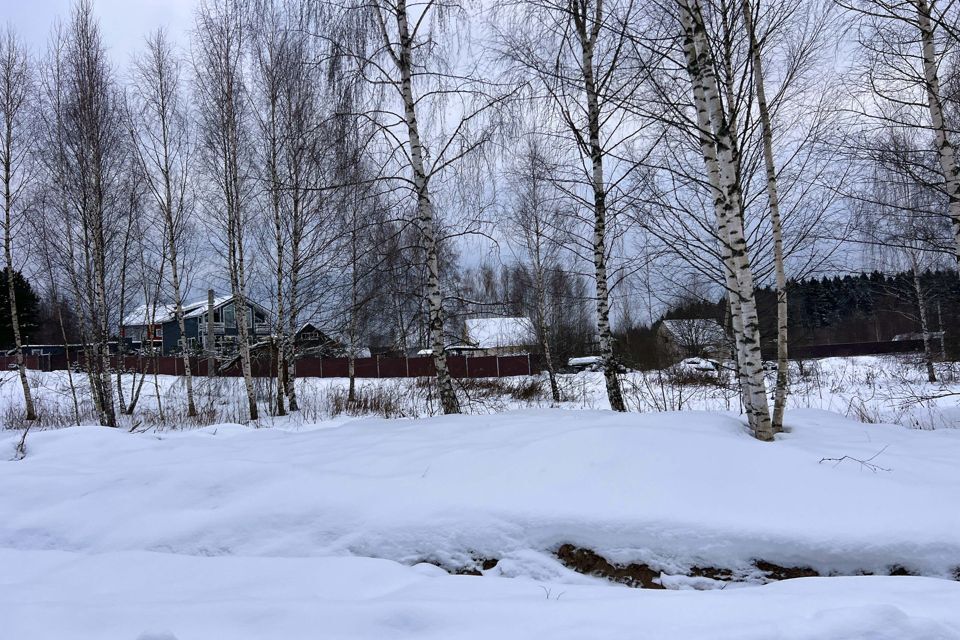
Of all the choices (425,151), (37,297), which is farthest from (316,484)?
(37,297)

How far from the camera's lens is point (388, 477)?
11.8 feet

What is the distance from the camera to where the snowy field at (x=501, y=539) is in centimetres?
189

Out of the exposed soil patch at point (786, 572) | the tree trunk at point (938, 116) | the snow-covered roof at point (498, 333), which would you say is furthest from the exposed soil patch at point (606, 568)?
the snow-covered roof at point (498, 333)

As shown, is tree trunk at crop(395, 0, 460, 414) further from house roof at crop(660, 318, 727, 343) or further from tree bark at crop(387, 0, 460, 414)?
house roof at crop(660, 318, 727, 343)

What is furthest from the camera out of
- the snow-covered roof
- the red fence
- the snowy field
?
the snow-covered roof

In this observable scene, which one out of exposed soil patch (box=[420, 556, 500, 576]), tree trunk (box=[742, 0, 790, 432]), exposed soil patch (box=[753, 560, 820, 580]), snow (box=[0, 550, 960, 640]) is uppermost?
tree trunk (box=[742, 0, 790, 432])

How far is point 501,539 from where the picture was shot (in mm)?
2818

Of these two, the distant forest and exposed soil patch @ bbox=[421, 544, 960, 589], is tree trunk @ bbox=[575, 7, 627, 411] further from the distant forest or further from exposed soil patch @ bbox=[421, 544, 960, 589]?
the distant forest

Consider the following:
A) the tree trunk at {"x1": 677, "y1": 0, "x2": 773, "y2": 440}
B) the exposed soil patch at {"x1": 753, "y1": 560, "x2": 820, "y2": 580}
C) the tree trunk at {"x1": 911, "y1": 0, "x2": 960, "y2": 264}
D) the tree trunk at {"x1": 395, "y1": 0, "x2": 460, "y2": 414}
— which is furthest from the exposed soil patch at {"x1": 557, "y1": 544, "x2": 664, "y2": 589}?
the tree trunk at {"x1": 911, "y1": 0, "x2": 960, "y2": 264}

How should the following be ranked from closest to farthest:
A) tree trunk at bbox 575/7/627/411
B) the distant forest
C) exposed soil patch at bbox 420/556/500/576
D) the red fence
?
exposed soil patch at bbox 420/556/500/576 → tree trunk at bbox 575/7/627/411 → the distant forest → the red fence

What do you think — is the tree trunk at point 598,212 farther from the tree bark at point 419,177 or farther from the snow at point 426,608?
the snow at point 426,608

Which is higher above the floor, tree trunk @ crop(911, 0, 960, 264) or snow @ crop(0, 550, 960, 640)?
tree trunk @ crop(911, 0, 960, 264)

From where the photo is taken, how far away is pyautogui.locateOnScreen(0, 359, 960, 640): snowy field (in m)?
1.89

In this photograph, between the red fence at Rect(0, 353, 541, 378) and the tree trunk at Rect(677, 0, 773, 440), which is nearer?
the tree trunk at Rect(677, 0, 773, 440)
